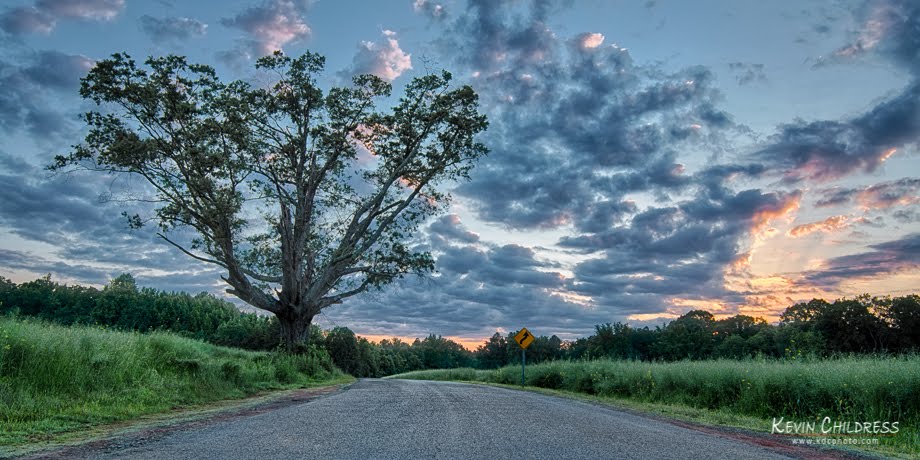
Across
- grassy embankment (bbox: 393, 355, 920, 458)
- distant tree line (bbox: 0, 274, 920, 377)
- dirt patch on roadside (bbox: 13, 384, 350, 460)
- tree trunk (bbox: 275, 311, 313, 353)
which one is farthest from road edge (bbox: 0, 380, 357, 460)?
distant tree line (bbox: 0, 274, 920, 377)

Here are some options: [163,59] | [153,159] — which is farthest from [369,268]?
[163,59]

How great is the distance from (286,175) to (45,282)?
181ft

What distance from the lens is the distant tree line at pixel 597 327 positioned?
59.4 meters

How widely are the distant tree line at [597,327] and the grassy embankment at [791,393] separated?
2207 centimetres

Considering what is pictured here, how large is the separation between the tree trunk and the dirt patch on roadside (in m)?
16.3

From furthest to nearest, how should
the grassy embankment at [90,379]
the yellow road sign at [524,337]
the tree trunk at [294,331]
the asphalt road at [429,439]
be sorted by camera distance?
the yellow road sign at [524,337] → the tree trunk at [294,331] → the grassy embankment at [90,379] → the asphalt road at [429,439]

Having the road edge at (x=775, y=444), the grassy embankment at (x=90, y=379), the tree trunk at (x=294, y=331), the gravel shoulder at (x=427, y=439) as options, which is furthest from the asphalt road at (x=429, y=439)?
the tree trunk at (x=294, y=331)

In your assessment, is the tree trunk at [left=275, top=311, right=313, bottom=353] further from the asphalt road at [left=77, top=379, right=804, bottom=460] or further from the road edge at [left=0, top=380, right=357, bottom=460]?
the asphalt road at [left=77, top=379, right=804, bottom=460]

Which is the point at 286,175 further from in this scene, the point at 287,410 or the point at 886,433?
the point at 886,433

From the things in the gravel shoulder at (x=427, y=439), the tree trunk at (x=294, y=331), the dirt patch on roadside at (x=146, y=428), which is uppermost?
the tree trunk at (x=294, y=331)

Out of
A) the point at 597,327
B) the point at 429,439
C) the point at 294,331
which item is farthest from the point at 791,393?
the point at 597,327

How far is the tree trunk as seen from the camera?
29469mm

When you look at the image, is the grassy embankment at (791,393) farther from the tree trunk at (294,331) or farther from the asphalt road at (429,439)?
the tree trunk at (294,331)

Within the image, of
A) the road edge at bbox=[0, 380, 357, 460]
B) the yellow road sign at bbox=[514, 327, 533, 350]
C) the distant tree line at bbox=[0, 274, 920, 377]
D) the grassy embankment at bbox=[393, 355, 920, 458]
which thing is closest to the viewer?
the road edge at bbox=[0, 380, 357, 460]
